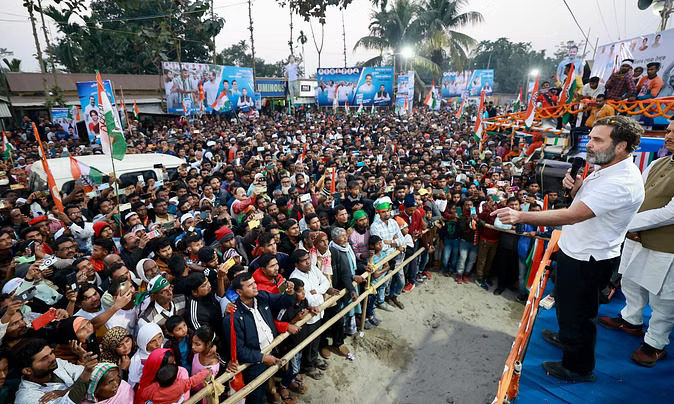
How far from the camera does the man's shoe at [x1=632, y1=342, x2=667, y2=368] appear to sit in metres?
2.65

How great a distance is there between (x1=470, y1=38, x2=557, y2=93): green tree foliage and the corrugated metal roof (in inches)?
2382

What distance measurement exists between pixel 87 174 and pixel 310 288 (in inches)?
268

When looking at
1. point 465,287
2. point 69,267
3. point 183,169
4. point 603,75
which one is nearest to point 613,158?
point 465,287

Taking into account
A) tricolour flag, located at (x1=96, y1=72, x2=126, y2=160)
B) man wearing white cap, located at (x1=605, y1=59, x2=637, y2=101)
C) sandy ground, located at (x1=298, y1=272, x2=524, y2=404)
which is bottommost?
sandy ground, located at (x1=298, y1=272, x2=524, y2=404)

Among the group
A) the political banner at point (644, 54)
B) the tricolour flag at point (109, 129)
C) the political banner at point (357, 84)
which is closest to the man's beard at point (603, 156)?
the tricolour flag at point (109, 129)

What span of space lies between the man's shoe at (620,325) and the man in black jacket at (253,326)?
3.05 meters

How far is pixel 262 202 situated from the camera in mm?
6215

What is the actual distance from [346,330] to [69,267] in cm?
371

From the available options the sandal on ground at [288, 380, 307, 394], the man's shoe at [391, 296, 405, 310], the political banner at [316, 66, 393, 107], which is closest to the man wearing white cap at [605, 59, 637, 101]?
the man's shoe at [391, 296, 405, 310]

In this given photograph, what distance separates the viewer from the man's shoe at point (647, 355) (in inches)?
104

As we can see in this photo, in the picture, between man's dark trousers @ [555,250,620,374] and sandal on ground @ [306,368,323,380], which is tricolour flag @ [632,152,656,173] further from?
sandal on ground @ [306,368,323,380]

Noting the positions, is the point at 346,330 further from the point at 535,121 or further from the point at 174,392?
the point at 535,121

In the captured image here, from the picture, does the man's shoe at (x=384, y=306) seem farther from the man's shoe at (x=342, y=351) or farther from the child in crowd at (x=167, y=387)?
the child in crowd at (x=167, y=387)

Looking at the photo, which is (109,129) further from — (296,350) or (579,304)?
(579,304)
